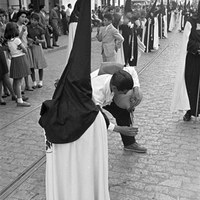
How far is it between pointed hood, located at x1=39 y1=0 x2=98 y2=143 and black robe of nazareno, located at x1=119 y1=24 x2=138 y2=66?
6997 millimetres

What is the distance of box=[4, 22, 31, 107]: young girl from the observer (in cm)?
683

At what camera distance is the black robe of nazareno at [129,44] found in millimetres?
9359

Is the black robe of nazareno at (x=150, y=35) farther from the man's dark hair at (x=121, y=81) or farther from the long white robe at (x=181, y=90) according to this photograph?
the man's dark hair at (x=121, y=81)

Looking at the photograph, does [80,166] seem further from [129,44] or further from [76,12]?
[129,44]

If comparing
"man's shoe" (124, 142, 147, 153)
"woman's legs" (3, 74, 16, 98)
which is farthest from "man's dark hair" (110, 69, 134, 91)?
"woman's legs" (3, 74, 16, 98)

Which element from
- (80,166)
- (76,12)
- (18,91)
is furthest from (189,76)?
(80,166)

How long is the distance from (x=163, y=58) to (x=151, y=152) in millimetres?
8773

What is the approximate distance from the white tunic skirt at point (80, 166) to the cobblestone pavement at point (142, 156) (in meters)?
1.06

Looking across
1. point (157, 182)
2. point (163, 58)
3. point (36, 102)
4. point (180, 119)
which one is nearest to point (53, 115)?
point (157, 182)

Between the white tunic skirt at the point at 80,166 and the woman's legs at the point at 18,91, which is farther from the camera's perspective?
the woman's legs at the point at 18,91

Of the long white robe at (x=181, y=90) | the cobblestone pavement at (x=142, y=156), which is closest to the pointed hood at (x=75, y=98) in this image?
the cobblestone pavement at (x=142, y=156)

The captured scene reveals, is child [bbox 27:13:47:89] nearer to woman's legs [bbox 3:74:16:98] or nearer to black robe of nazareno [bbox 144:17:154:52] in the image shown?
woman's legs [bbox 3:74:16:98]

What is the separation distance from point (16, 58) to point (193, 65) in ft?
11.7

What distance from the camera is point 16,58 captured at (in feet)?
23.1
